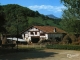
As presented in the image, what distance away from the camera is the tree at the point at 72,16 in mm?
54744

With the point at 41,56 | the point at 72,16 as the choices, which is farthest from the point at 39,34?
the point at 41,56

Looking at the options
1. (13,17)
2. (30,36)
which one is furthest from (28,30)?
(13,17)

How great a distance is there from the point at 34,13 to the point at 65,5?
347 ft

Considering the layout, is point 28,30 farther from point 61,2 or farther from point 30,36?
point 61,2

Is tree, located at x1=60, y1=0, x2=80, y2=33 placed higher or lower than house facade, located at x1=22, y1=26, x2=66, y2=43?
higher

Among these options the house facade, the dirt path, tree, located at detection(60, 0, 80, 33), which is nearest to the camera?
the dirt path

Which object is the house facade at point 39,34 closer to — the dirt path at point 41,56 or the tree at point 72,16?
the tree at point 72,16

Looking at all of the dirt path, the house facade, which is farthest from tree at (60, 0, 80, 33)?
the house facade

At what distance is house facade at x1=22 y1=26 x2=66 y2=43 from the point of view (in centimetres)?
9212

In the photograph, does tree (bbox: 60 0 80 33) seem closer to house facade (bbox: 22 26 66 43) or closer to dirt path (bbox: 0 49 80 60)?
dirt path (bbox: 0 49 80 60)

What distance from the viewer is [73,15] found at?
2205 inches

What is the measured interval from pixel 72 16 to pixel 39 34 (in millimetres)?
38408

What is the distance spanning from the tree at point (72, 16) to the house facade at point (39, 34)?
35.0 meters

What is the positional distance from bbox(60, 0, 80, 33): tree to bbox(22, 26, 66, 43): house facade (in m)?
35.0
